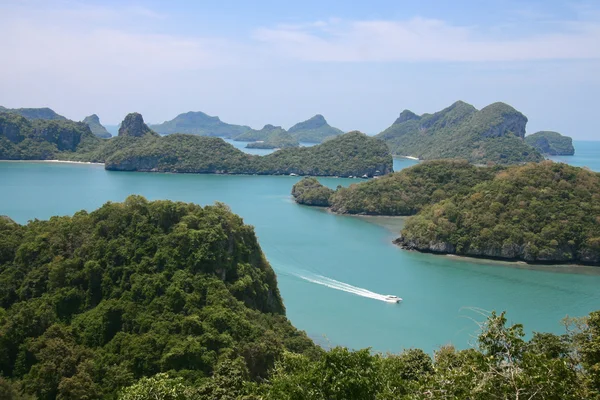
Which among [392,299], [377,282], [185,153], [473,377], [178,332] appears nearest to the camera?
[473,377]

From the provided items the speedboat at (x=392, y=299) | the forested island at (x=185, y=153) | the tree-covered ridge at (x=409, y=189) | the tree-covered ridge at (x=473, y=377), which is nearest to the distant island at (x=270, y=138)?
the forested island at (x=185, y=153)

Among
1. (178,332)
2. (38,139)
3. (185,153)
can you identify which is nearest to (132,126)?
(38,139)

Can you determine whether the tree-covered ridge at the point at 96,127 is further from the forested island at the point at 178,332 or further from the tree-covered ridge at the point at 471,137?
the forested island at the point at 178,332

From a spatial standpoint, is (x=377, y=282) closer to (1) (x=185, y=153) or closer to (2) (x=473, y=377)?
(2) (x=473, y=377)

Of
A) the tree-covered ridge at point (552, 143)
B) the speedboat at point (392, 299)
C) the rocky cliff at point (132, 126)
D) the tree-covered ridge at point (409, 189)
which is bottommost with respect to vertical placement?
the speedboat at point (392, 299)

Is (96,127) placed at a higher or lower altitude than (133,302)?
higher

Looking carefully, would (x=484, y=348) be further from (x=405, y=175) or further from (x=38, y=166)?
(x=38, y=166)
